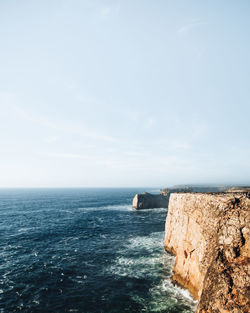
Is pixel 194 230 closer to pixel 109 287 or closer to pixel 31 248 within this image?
pixel 109 287

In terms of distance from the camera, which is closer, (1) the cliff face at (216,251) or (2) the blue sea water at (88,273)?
(1) the cliff face at (216,251)

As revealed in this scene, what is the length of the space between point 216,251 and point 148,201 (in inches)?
2754

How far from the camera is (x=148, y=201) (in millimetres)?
81625

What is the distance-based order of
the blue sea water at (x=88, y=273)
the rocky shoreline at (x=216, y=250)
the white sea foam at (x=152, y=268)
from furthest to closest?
the blue sea water at (x=88, y=273)
the white sea foam at (x=152, y=268)
the rocky shoreline at (x=216, y=250)

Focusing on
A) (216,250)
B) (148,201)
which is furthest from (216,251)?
(148,201)

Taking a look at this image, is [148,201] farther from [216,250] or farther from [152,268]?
[216,250]

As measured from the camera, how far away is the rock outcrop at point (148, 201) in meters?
80.4

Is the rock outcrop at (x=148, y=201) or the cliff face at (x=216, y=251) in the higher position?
the cliff face at (x=216, y=251)

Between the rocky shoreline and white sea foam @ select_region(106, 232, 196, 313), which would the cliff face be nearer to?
the rocky shoreline

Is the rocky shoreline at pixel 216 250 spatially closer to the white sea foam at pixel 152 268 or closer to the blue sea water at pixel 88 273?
the white sea foam at pixel 152 268

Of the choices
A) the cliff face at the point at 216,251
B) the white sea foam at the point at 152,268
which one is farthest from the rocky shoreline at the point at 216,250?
the white sea foam at the point at 152,268

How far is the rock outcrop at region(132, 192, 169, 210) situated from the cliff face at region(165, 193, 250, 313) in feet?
186

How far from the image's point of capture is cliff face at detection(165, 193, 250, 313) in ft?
35.1

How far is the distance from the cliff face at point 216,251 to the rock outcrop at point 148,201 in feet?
186
